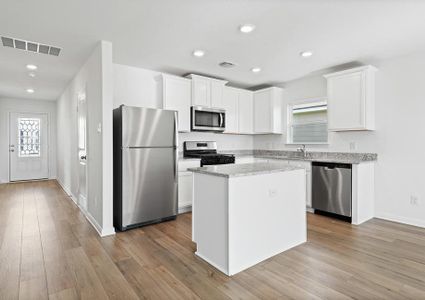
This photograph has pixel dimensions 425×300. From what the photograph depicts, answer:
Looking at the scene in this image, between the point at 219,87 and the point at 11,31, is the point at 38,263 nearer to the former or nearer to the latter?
the point at 11,31

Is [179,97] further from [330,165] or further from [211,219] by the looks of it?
[330,165]

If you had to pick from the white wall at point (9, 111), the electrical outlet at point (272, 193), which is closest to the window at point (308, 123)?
the electrical outlet at point (272, 193)

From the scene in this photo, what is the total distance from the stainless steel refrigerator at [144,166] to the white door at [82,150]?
944mm

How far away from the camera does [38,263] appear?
2.39 metres

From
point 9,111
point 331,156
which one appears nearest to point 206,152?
point 331,156

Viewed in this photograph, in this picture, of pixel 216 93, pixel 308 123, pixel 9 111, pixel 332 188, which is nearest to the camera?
pixel 332 188

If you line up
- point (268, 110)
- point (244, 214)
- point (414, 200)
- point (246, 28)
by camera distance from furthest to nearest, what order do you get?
1. point (268, 110)
2. point (414, 200)
3. point (246, 28)
4. point (244, 214)

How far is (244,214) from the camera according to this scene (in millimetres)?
2252

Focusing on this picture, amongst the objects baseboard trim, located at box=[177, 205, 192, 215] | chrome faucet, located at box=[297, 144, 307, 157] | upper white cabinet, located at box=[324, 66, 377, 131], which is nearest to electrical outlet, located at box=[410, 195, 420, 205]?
Answer: upper white cabinet, located at box=[324, 66, 377, 131]

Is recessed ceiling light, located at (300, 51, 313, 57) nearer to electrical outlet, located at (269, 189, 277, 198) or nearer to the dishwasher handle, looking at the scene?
Answer: the dishwasher handle

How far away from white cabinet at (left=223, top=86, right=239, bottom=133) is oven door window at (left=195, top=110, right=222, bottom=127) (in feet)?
0.96

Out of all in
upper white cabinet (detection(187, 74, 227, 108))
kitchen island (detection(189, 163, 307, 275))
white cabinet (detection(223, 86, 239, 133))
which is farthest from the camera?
white cabinet (detection(223, 86, 239, 133))

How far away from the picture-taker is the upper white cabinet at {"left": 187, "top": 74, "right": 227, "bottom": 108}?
4.39 meters

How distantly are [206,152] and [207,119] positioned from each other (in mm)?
692
